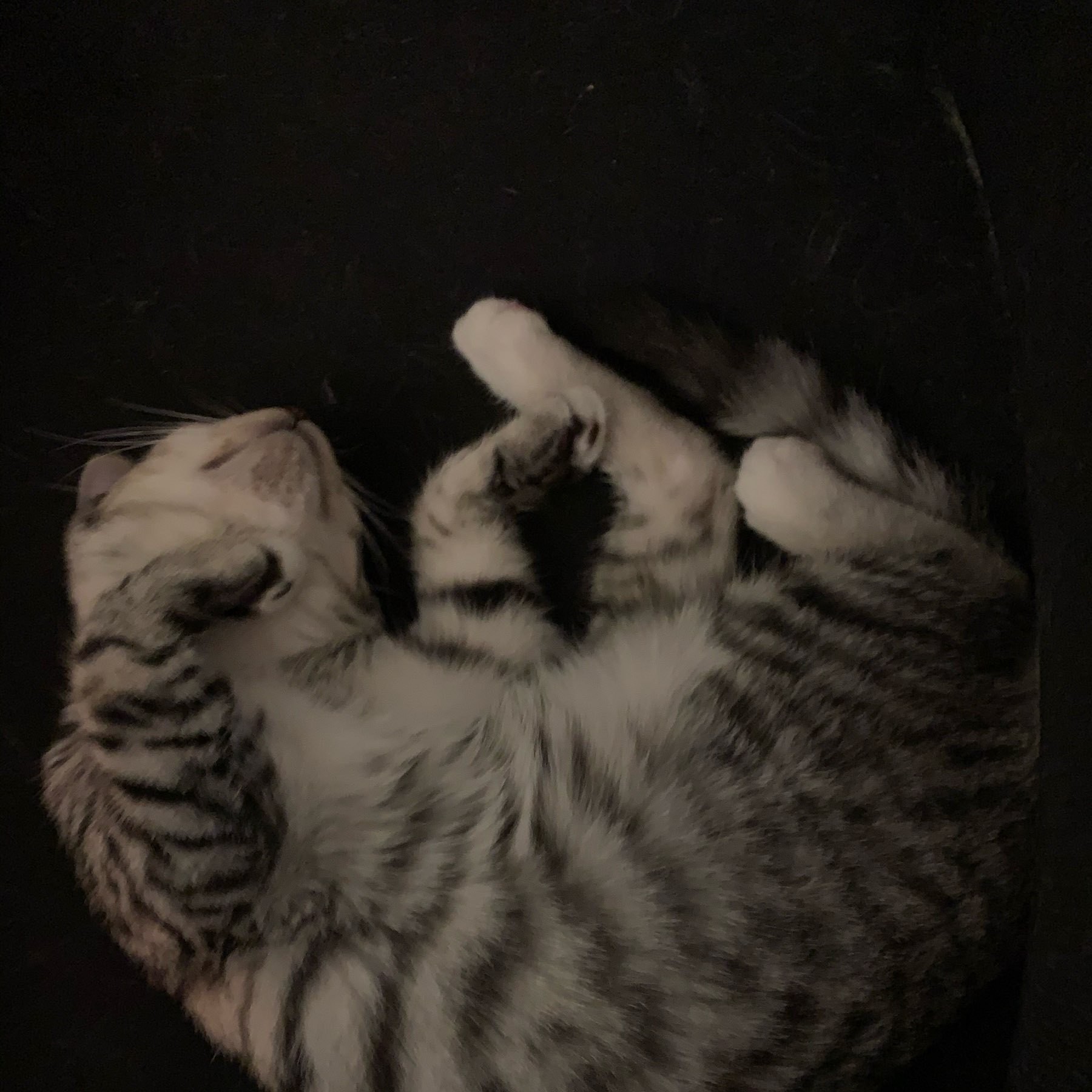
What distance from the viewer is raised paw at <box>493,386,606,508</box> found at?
1.12m

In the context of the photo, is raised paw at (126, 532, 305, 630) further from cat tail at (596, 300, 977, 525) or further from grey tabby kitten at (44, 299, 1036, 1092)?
cat tail at (596, 300, 977, 525)

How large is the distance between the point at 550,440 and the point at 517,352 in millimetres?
117

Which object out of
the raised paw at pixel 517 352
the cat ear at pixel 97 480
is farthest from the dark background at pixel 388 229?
the cat ear at pixel 97 480

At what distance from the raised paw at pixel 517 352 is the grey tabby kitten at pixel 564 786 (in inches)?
7.4

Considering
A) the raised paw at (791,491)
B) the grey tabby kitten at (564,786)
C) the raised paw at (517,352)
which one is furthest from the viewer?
the raised paw at (517,352)

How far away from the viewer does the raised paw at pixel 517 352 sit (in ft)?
3.76

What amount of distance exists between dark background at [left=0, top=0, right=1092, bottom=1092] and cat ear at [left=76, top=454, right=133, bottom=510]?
169 mm

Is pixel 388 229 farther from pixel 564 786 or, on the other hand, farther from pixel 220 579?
pixel 564 786

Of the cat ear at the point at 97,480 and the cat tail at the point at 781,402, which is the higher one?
the cat ear at the point at 97,480

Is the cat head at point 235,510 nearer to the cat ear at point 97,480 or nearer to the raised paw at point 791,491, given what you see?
the cat ear at point 97,480

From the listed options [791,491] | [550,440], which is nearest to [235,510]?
[550,440]

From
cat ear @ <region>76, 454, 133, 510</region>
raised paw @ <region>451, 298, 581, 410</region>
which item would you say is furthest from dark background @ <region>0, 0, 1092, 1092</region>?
cat ear @ <region>76, 454, 133, 510</region>

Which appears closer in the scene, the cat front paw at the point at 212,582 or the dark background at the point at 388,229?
the cat front paw at the point at 212,582

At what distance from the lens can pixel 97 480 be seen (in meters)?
1.09
